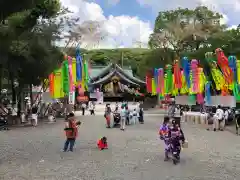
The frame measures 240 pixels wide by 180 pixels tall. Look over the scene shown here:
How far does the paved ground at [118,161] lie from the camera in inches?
362

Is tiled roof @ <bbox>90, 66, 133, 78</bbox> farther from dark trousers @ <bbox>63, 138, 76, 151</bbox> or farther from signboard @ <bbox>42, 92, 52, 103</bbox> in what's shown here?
dark trousers @ <bbox>63, 138, 76, 151</bbox>

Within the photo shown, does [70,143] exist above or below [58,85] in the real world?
below

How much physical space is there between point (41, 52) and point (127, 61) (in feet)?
205

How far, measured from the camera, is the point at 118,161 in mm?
11172

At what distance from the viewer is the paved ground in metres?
9.19

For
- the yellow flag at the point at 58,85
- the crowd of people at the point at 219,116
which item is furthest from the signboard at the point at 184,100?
the yellow flag at the point at 58,85

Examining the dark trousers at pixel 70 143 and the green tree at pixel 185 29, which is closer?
the dark trousers at pixel 70 143

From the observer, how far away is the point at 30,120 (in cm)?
2611

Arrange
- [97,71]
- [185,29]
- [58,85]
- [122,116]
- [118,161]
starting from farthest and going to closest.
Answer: [97,71], [185,29], [58,85], [122,116], [118,161]

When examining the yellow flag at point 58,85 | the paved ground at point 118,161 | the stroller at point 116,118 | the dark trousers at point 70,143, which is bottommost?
the paved ground at point 118,161

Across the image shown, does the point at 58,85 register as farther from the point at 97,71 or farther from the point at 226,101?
the point at 97,71

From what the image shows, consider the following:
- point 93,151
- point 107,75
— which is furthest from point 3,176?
point 107,75

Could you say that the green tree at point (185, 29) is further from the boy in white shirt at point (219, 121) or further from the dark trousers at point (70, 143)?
the dark trousers at point (70, 143)

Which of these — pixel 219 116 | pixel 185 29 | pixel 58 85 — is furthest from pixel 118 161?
pixel 185 29
